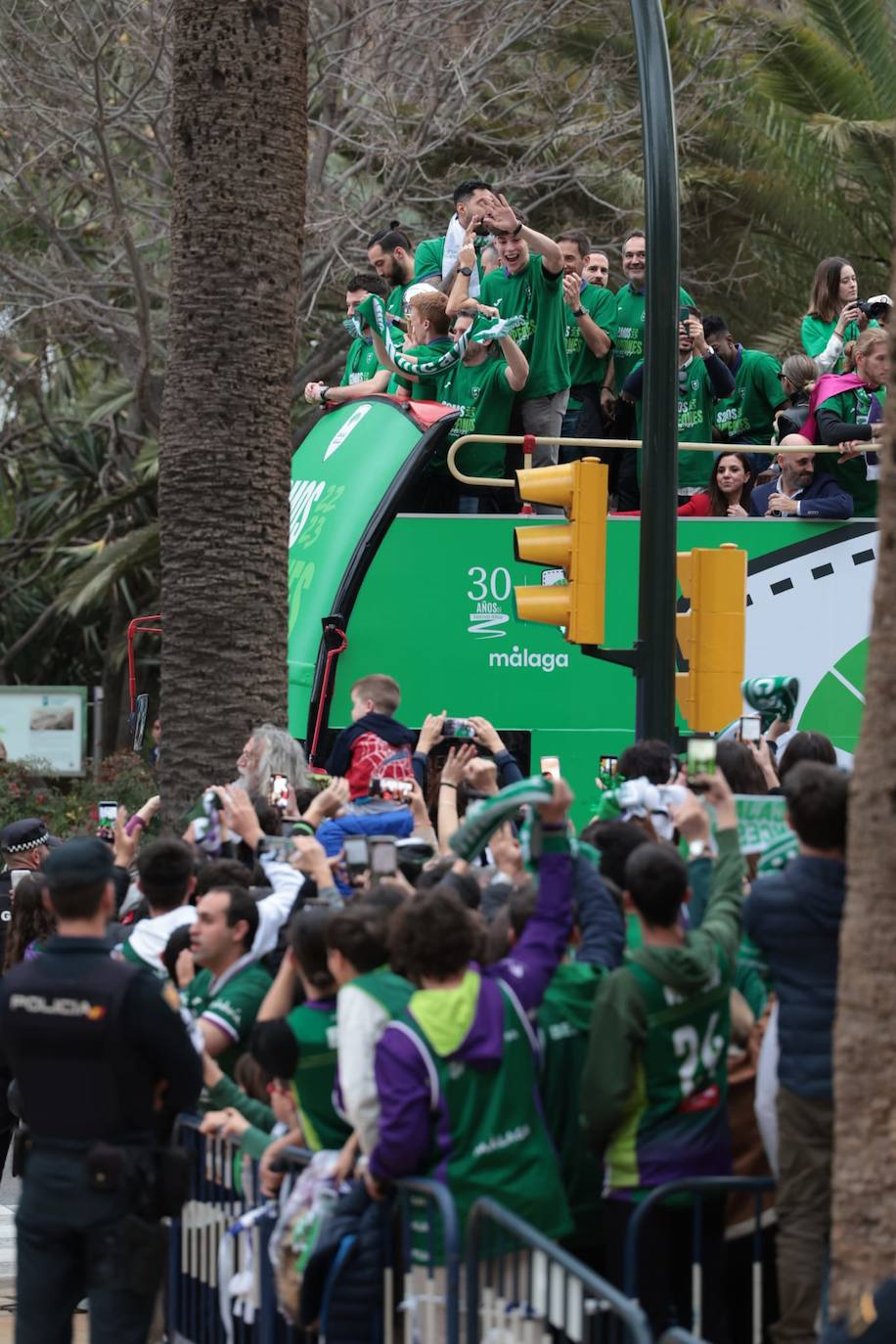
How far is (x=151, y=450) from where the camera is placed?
23.1 metres

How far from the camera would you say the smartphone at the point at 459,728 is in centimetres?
907

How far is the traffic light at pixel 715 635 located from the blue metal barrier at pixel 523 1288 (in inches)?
185

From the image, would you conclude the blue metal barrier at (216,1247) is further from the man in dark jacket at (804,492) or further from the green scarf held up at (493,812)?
the man in dark jacket at (804,492)

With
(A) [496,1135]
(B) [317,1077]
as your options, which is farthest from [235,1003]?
(A) [496,1135]

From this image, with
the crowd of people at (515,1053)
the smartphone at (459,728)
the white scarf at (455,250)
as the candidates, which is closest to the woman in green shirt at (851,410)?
the white scarf at (455,250)

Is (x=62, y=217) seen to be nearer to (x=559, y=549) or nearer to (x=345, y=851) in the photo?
(x=559, y=549)

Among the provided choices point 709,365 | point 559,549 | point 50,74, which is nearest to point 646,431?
point 559,549

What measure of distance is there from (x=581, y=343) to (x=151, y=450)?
441 inches

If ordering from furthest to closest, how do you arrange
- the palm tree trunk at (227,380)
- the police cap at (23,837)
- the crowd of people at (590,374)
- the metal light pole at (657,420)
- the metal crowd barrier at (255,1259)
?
the crowd of people at (590,374) → the palm tree trunk at (227,380) → the police cap at (23,837) → the metal light pole at (657,420) → the metal crowd barrier at (255,1259)

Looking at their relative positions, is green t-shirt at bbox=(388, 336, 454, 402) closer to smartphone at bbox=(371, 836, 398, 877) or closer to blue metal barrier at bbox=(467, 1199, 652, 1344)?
smartphone at bbox=(371, 836, 398, 877)

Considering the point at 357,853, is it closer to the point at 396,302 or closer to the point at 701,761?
the point at 701,761

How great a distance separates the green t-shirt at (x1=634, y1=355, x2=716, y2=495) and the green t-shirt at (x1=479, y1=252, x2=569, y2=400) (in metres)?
0.59

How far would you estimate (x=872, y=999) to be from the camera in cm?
441

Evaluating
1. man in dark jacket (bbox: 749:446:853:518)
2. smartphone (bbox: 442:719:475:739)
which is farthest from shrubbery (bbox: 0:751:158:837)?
smartphone (bbox: 442:719:475:739)
